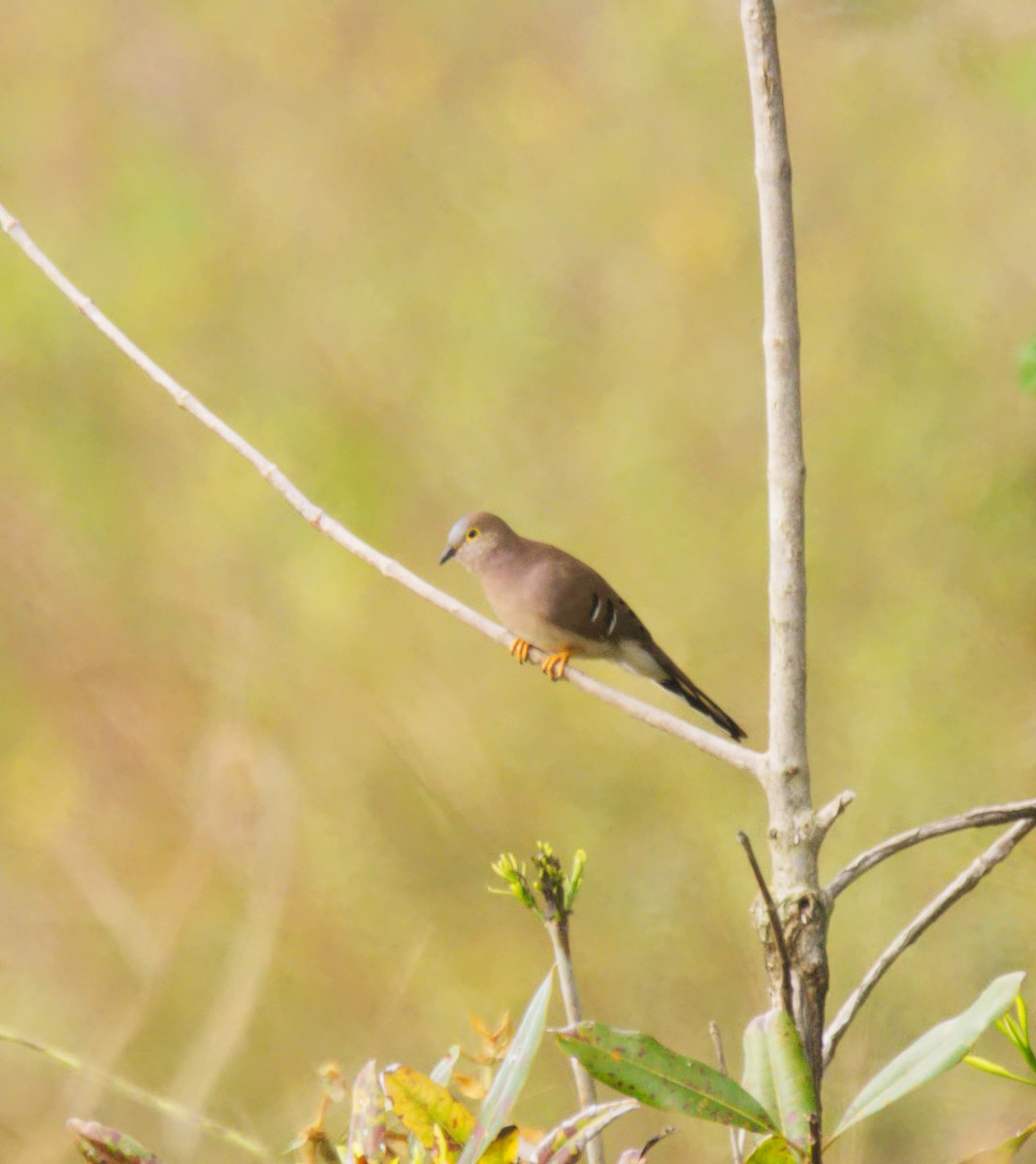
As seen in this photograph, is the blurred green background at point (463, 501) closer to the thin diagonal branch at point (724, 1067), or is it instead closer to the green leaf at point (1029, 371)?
the green leaf at point (1029, 371)

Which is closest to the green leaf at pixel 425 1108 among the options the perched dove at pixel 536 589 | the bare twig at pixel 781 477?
the bare twig at pixel 781 477

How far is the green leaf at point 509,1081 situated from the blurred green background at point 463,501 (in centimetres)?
81

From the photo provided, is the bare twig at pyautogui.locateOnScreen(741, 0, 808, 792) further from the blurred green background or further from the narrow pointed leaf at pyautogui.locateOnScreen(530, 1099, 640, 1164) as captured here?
the blurred green background

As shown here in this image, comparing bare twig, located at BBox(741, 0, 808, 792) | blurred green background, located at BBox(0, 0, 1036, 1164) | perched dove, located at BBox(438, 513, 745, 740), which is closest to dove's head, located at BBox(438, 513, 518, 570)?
perched dove, located at BBox(438, 513, 745, 740)

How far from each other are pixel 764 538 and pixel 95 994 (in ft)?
2.55

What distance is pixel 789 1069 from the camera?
340 millimetres

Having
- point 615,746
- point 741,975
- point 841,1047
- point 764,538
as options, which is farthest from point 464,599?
point 841,1047

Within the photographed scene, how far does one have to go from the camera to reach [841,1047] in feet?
3.12

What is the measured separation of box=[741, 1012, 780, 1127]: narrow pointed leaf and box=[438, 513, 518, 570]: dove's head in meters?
0.68

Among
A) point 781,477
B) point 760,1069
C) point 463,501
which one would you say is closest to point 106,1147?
point 760,1069

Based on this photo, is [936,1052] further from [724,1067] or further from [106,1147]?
[106,1147]

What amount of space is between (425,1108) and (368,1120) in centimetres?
3

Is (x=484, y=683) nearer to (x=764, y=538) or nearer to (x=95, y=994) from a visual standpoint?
(x=764, y=538)

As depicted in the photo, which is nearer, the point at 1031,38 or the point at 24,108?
the point at 1031,38
